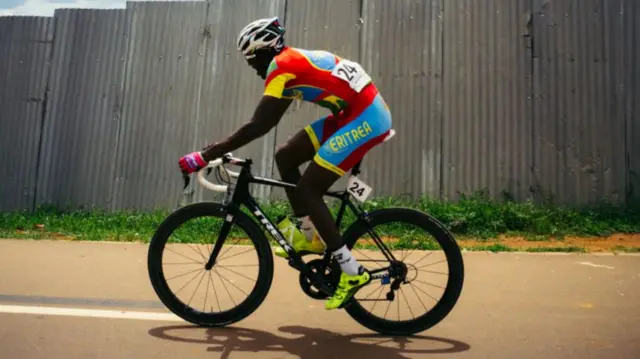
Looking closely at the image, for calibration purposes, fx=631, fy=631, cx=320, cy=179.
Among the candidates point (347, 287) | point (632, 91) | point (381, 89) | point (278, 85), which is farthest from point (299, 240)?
point (632, 91)

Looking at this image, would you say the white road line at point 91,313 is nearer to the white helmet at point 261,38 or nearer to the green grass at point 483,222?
the white helmet at point 261,38

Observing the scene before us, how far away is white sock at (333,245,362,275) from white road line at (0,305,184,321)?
1275mm

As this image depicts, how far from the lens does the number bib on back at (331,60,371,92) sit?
380cm

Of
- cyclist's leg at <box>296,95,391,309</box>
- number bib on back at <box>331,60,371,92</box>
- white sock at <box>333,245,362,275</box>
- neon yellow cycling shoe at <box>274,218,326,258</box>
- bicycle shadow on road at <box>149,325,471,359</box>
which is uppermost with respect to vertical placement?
number bib on back at <box>331,60,371,92</box>

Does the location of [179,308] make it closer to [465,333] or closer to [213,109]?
[465,333]

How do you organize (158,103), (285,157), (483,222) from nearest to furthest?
(285,157)
(483,222)
(158,103)

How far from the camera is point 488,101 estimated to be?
9.09 meters

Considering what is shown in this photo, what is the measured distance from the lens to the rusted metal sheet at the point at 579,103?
8.70 m

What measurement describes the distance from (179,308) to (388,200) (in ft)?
17.6

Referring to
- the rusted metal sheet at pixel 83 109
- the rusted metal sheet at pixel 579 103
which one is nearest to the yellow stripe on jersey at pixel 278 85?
the rusted metal sheet at pixel 579 103

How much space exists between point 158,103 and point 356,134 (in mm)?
7041

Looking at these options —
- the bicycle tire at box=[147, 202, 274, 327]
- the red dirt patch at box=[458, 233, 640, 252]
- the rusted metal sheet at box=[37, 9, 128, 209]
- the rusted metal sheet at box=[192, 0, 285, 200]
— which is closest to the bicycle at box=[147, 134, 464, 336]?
the bicycle tire at box=[147, 202, 274, 327]

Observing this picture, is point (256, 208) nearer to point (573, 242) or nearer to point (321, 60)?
point (321, 60)

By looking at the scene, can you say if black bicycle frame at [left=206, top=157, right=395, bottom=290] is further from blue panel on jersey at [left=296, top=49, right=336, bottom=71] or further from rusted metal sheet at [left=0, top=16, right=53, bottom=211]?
rusted metal sheet at [left=0, top=16, right=53, bottom=211]
